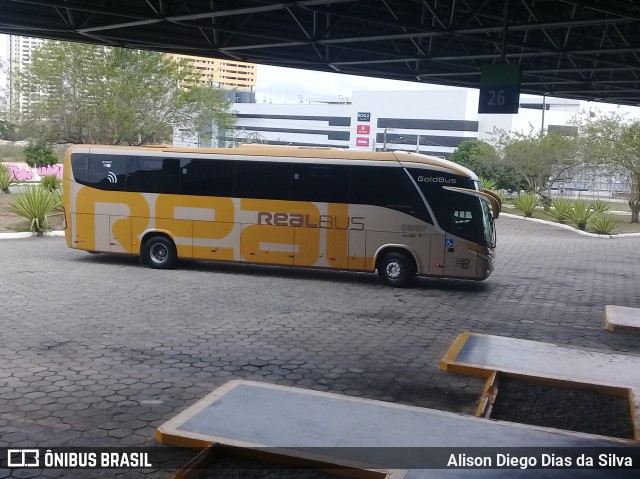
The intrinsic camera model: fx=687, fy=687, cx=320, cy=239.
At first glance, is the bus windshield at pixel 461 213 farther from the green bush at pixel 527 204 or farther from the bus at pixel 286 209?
the green bush at pixel 527 204

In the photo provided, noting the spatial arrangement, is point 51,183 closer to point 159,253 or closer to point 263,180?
point 159,253

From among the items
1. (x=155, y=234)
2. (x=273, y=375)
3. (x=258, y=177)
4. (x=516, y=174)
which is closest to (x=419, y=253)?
(x=258, y=177)

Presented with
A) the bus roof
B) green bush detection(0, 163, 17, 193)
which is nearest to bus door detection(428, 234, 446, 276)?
the bus roof

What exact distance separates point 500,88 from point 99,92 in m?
27.3

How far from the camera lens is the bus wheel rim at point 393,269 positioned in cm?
1588

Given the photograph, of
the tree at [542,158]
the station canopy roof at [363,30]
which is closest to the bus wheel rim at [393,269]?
the station canopy roof at [363,30]

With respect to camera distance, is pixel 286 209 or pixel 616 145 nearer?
pixel 286 209

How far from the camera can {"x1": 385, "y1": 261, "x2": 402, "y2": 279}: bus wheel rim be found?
1588 centimetres

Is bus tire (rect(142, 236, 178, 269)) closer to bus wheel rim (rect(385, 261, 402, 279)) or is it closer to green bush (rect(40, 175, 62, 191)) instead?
bus wheel rim (rect(385, 261, 402, 279))

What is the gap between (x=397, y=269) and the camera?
15898 mm

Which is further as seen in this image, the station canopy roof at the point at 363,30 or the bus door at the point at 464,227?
the station canopy roof at the point at 363,30

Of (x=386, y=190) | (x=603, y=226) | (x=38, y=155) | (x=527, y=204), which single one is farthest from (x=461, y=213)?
(x=38, y=155)

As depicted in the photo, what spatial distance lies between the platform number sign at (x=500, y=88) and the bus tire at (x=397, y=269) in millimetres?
3997

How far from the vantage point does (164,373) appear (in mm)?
8125
